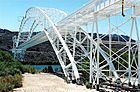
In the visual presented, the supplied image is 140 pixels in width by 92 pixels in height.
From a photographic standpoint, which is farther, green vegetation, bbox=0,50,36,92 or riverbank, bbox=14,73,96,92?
riverbank, bbox=14,73,96,92

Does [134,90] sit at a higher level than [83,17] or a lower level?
lower

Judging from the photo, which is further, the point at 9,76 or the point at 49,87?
the point at 9,76

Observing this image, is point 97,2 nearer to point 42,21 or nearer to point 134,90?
point 134,90

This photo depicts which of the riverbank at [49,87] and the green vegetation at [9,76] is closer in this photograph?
the green vegetation at [9,76]

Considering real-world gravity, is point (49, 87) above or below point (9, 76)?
below

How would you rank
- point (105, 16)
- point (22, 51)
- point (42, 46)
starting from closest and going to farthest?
point (105, 16) → point (22, 51) → point (42, 46)

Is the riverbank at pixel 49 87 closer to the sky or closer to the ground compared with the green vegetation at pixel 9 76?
closer to the ground

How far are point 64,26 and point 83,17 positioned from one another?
7.84 meters

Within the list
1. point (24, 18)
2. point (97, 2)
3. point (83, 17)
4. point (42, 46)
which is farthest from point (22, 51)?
point (97, 2)

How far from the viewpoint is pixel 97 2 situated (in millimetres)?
24516

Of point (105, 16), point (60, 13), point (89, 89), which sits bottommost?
point (89, 89)

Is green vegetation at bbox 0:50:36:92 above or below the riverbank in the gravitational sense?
above

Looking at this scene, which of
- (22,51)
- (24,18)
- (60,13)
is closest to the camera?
(60,13)

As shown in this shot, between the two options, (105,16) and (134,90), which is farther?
(105,16)
